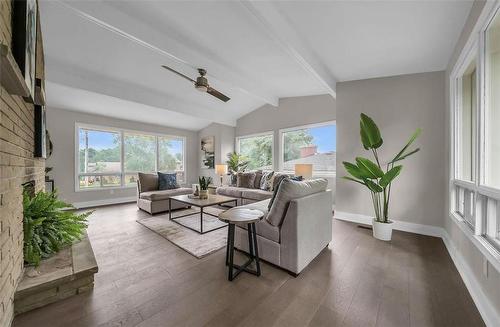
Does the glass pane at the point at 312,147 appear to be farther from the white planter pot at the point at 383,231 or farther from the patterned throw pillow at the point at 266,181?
the white planter pot at the point at 383,231

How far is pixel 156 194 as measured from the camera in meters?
4.20

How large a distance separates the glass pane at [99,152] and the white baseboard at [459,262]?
5.88m

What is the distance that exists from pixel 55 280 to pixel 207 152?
5.65 metres

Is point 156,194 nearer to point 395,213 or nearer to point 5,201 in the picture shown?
point 5,201

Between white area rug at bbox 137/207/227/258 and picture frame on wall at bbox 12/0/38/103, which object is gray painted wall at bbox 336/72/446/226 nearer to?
white area rug at bbox 137/207/227/258

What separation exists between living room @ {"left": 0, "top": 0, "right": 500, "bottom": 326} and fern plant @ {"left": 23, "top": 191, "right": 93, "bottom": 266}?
0.05 ft

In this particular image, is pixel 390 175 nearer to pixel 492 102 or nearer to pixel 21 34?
pixel 492 102

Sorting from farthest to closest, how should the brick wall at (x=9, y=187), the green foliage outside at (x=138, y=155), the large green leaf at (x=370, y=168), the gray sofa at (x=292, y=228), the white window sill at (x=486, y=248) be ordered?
the green foliage outside at (x=138, y=155) → the large green leaf at (x=370, y=168) → the gray sofa at (x=292, y=228) → the white window sill at (x=486, y=248) → the brick wall at (x=9, y=187)

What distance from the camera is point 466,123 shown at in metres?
2.38

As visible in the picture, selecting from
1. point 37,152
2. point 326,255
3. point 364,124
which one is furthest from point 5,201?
point 364,124

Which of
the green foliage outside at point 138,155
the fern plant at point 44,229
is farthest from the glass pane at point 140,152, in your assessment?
the fern plant at point 44,229

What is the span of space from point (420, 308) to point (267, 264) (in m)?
1.29

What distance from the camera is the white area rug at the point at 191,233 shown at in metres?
2.55

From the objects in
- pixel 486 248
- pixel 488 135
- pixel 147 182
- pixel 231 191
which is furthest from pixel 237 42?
pixel 147 182
